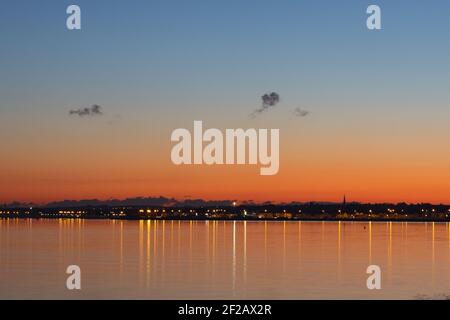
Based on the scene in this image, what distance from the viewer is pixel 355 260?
7338cm

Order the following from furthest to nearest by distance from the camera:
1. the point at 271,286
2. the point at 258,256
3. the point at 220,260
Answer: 1. the point at 258,256
2. the point at 220,260
3. the point at 271,286

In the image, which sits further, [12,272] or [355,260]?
[355,260]

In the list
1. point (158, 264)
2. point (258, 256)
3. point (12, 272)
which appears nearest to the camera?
point (12, 272)

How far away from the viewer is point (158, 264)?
66.8 meters

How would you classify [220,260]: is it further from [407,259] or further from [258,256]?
[407,259]

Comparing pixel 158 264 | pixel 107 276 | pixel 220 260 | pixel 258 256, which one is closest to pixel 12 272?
pixel 107 276

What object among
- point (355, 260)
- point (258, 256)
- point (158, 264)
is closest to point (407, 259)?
point (355, 260)
